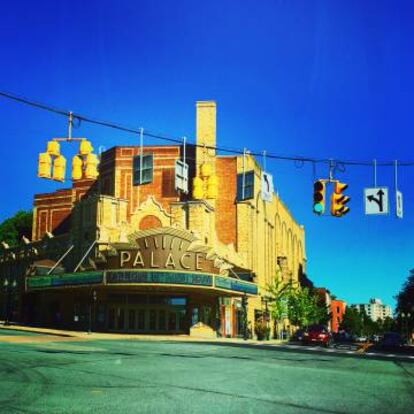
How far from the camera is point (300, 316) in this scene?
79.4 meters

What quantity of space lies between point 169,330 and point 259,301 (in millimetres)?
17189

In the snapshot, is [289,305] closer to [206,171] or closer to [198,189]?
[206,171]

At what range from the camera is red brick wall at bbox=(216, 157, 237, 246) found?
204 ft

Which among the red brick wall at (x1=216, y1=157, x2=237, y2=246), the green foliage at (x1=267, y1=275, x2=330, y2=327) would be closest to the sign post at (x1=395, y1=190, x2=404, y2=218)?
the red brick wall at (x1=216, y1=157, x2=237, y2=246)

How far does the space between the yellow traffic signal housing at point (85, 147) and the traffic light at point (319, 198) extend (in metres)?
8.17

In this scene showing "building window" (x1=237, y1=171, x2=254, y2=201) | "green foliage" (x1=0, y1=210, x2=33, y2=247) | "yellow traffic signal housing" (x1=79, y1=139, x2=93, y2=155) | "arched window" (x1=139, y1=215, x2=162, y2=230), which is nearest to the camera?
"yellow traffic signal housing" (x1=79, y1=139, x2=93, y2=155)

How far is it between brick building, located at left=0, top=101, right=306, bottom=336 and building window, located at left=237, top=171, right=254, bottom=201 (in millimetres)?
13616

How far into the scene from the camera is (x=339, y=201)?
2166 cm

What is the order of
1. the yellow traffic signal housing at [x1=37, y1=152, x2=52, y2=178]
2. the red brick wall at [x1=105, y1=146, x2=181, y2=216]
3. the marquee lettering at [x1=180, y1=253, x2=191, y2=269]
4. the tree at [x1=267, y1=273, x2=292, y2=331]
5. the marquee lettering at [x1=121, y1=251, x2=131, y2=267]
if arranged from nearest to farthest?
the yellow traffic signal housing at [x1=37, y1=152, x2=52, y2=178]
the marquee lettering at [x1=121, y1=251, x2=131, y2=267]
the marquee lettering at [x1=180, y1=253, x2=191, y2=269]
the red brick wall at [x1=105, y1=146, x2=181, y2=216]
the tree at [x1=267, y1=273, x2=292, y2=331]

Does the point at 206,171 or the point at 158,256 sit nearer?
the point at 206,171

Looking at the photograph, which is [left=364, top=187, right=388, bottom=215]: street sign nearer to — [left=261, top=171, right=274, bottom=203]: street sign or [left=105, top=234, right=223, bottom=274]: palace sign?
[left=261, top=171, right=274, bottom=203]: street sign

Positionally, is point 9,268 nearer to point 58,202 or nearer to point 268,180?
point 58,202

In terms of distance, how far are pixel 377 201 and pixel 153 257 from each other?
2675 centimetres

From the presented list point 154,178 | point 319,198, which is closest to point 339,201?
point 319,198
